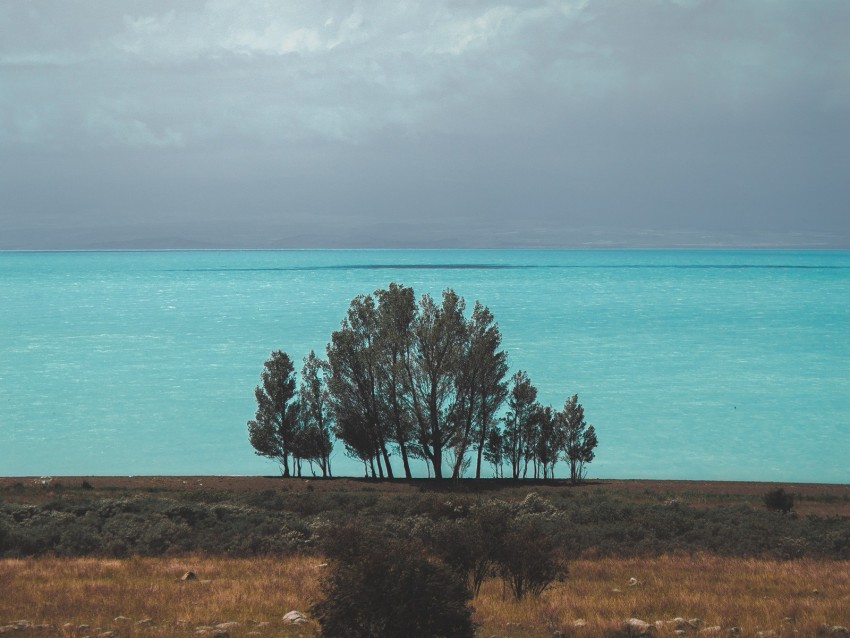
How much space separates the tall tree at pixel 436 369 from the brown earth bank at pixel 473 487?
3279mm

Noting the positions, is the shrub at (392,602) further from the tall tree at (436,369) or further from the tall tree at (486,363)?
the tall tree at (486,363)

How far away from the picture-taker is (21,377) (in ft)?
382

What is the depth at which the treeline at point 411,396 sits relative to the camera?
182 ft

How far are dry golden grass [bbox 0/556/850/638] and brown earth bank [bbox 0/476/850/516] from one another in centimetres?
1960

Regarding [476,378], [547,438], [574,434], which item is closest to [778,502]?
[476,378]

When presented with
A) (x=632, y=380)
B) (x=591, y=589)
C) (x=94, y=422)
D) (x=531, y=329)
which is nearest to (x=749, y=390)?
(x=632, y=380)

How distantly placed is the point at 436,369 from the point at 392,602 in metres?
43.0

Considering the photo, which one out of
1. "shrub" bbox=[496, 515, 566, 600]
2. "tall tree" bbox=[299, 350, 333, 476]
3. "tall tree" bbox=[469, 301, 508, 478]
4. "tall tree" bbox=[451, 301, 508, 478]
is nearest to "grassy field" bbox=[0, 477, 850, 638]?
"shrub" bbox=[496, 515, 566, 600]

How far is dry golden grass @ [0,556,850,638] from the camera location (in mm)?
15430

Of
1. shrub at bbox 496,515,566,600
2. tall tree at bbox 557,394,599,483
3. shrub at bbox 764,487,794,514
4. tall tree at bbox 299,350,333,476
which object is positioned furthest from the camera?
tall tree at bbox 299,350,333,476

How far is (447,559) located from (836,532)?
16.8 m

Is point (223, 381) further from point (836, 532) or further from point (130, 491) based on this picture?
point (836, 532)

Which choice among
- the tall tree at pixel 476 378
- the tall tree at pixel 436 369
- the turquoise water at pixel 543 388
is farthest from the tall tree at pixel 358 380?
the turquoise water at pixel 543 388

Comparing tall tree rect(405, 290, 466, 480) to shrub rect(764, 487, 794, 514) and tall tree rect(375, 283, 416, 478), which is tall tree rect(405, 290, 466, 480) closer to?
tall tree rect(375, 283, 416, 478)
